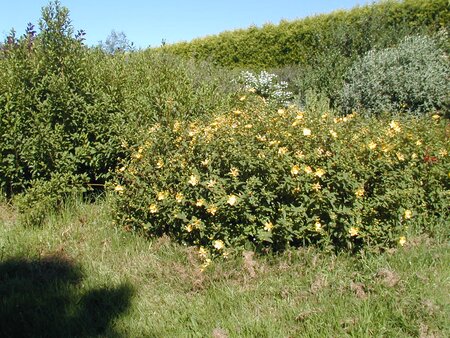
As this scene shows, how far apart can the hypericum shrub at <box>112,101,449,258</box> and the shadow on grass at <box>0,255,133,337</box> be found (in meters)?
0.66

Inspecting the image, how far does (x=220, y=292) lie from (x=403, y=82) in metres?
5.24

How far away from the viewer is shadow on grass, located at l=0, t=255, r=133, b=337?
280cm

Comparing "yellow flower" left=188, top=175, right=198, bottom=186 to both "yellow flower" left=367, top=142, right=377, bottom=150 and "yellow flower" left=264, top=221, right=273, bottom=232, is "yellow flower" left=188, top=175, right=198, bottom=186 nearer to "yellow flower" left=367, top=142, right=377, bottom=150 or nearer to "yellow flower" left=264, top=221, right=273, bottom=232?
"yellow flower" left=264, top=221, right=273, bottom=232

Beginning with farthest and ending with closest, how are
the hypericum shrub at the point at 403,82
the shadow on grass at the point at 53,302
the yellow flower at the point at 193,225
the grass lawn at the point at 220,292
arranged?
1. the hypericum shrub at the point at 403,82
2. the yellow flower at the point at 193,225
3. the shadow on grass at the point at 53,302
4. the grass lawn at the point at 220,292

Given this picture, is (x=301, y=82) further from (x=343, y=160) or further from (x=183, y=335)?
(x=183, y=335)

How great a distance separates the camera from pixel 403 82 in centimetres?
709

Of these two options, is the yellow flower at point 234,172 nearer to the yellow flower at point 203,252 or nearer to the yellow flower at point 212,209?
the yellow flower at point 212,209

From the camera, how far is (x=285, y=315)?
8.91 ft

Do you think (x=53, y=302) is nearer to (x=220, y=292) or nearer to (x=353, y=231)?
(x=220, y=292)

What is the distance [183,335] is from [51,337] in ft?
2.46

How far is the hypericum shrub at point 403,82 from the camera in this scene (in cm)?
701

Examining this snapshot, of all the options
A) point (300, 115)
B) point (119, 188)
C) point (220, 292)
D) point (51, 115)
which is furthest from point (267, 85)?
point (220, 292)

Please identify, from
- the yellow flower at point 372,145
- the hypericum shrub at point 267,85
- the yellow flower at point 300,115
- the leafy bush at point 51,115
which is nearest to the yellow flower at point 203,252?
the yellow flower at point 300,115

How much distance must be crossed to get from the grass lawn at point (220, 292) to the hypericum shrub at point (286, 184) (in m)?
0.16
